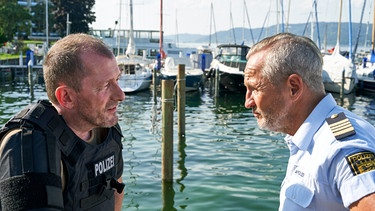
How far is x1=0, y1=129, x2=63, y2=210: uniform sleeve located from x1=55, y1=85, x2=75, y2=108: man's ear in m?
0.31

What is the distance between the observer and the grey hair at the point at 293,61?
196cm

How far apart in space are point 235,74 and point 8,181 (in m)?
23.7

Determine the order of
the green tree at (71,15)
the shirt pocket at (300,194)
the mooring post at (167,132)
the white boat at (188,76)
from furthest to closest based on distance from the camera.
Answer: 1. the green tree at (71,15)
2. the white boat at (188,76)
3. the mooring post at (167,132)
4. the shirt pocket at (300,194)

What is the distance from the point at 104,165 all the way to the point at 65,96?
1.60ft

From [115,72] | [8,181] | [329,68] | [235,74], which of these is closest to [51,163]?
[8,181]

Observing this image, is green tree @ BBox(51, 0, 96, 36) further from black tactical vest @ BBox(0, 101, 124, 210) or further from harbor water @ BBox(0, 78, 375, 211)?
black tactical vest @ BBox(0, 101, 124, 210)

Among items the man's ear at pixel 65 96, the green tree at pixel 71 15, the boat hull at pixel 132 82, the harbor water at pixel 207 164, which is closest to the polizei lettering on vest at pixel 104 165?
the man's ear at pixel 65 96

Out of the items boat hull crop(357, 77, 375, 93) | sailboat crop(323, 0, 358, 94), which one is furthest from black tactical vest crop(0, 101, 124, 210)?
boat hull crop(357, 77, 375, 93)

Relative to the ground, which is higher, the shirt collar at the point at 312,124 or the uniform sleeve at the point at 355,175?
the shirt collar at the point at 312,124

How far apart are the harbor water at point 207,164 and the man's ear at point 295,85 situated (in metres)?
5.12

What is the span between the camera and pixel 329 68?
82.5 feet

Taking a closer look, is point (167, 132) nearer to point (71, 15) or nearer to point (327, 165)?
point (327, 165)

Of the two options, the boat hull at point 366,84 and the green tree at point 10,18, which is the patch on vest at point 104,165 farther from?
the green tree at point 10,18

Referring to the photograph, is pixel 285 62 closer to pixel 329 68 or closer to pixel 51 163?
pixel 51 163
